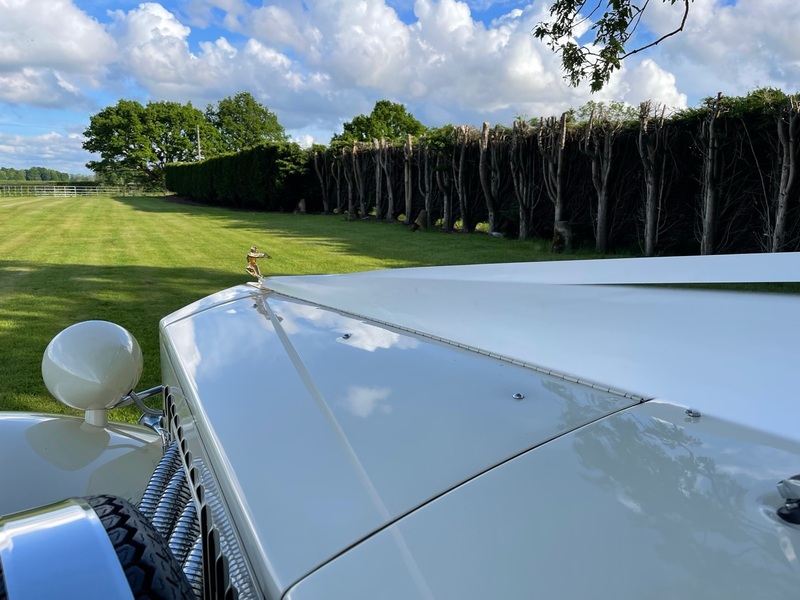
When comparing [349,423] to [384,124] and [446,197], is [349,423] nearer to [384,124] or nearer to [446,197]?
[446,197]

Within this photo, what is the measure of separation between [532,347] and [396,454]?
465 millimetres

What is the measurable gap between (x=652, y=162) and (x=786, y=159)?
2.07 meters

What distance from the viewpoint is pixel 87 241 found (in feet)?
41.9

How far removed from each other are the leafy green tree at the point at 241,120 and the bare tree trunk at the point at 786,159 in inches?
2577

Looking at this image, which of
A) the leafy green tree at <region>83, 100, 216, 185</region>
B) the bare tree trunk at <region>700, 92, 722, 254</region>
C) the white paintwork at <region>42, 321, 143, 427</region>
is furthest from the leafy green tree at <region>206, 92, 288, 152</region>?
the white paintwork at <region>42, 321, 143, 427</region>

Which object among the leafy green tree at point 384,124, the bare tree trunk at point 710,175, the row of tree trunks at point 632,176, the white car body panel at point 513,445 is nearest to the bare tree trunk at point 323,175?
the row of tree trunks at point 632,176

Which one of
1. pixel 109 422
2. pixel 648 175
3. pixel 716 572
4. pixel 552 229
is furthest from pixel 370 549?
pixel 552 229

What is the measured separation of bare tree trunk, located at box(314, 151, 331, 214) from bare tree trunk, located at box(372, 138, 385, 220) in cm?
433

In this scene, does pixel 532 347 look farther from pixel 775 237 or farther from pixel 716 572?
pixel 775 237

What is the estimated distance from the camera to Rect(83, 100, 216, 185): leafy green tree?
56188mm

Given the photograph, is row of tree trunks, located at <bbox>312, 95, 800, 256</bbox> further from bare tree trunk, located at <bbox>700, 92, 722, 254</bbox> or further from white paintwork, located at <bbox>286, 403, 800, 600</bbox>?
white paintwork, located at <bbox>286, 403, 800, 600</bbox>

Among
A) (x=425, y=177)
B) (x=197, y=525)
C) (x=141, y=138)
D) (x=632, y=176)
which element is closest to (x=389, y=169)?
(x=425, y=177)

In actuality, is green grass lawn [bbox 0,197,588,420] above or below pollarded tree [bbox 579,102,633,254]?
below

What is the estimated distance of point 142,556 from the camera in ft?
2.35
